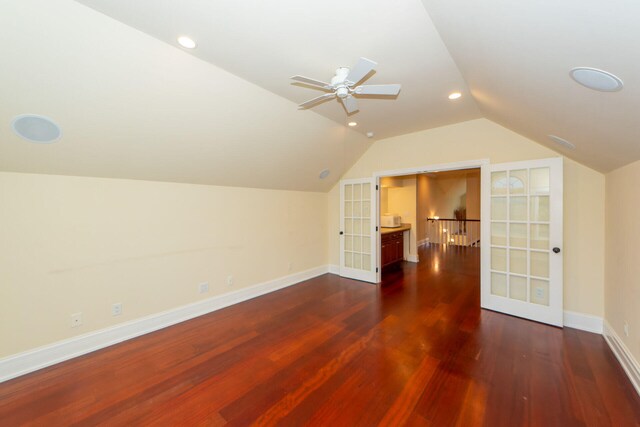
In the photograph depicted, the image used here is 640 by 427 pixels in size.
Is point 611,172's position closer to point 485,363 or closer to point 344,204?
point 485,363

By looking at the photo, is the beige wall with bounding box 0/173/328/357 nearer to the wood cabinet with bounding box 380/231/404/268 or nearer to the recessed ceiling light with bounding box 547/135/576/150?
the wood cabinet with bounding box 380/231/404/268

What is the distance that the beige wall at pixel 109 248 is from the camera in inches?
91.4

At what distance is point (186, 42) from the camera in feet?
6.54

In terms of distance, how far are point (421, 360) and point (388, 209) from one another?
16.9 ft

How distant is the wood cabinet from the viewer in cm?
546

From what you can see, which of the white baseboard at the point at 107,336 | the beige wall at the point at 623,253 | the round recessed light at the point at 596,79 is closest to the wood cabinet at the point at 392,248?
the white baseboard at the point at 107,336

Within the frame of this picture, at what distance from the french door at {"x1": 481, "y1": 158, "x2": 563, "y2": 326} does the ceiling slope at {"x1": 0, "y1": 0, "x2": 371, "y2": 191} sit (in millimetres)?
2705

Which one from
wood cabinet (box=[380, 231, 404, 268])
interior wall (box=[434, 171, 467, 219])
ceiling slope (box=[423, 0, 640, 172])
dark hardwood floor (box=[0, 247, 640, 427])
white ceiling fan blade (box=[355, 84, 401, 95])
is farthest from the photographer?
interior wall (box=[434, 171, 467, 219])

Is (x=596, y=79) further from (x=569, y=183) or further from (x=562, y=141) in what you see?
(x=569, y=183)

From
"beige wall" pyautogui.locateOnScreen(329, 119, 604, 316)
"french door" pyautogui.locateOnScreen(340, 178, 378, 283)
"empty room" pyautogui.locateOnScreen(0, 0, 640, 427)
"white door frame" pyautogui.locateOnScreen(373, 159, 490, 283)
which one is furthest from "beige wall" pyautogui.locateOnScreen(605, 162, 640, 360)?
"french door" pyautogui.locateOnScreen(340, 178, 378, 283)

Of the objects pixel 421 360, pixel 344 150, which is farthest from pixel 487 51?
pixel 344 150

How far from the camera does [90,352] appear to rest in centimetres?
264

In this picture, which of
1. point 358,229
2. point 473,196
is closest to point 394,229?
point 358,229

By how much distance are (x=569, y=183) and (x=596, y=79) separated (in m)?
2.56
